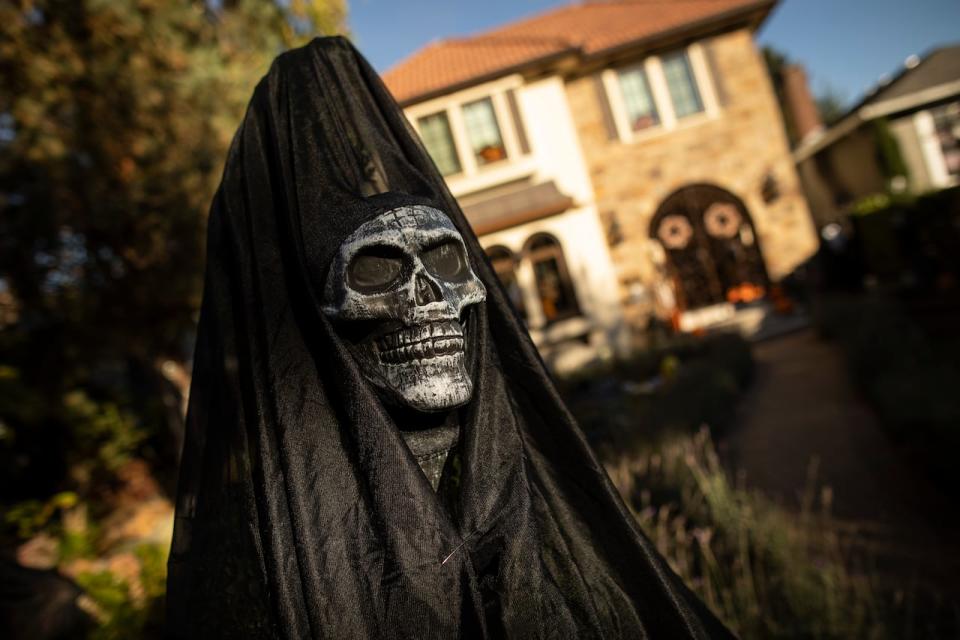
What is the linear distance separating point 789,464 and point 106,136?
868cm

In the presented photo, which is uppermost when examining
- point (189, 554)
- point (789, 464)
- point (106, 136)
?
point (106, 136)

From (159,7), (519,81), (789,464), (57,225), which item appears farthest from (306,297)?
(519,81)

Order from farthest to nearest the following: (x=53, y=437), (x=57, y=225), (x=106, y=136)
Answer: (x=53, y=437) → (x=106, y=136) → (x=57, y=225)

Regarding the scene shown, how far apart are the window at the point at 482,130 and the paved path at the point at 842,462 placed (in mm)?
7803

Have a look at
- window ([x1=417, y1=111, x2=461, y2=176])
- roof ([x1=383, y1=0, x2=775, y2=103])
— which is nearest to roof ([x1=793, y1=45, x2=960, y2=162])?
roof ([x1=383, y1=0, x2=775, y2=103])

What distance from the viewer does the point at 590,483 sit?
141 centimetres

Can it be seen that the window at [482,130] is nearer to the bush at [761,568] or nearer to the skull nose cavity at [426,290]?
the bush at [761,568]

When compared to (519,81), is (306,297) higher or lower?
lower

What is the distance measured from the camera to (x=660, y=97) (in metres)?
13.8

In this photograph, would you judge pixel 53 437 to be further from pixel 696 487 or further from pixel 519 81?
pixel 519 81

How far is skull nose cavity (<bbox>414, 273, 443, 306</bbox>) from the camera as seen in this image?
1.32 metres

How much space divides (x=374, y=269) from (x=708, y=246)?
15.3m

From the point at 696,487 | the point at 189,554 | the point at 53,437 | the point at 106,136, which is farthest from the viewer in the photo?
the point at 53,437

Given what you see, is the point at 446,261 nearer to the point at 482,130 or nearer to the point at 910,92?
the point at 482,130
